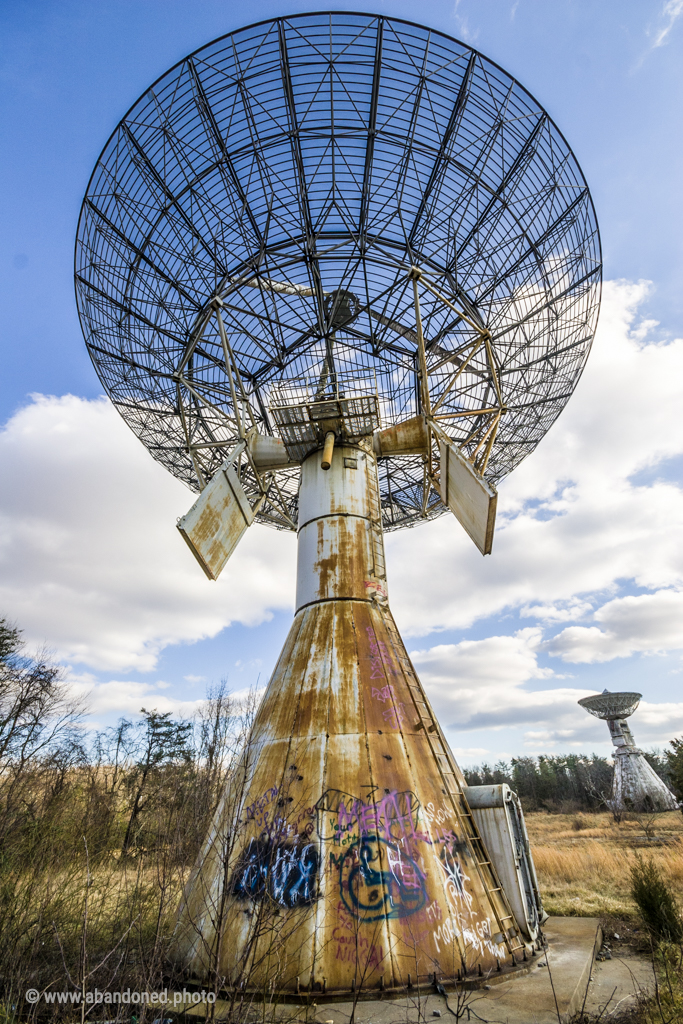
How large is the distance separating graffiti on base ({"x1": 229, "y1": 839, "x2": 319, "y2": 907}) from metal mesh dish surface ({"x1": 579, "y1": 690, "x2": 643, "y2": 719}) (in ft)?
168

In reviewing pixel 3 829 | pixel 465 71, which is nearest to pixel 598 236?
pixel 465 71

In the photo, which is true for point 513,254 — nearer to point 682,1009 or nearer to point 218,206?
point 218,206

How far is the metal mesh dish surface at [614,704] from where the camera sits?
50.0 metres

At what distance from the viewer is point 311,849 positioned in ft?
25.0

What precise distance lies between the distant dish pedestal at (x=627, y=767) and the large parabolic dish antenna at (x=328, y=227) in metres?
44.4

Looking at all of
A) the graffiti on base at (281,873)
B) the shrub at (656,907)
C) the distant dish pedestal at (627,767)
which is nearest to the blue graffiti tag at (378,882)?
the graffiti on base at (281,873)

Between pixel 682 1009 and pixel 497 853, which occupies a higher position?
pixel 497 853

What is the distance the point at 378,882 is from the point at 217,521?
7247 mm

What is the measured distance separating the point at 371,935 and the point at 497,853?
11.3ft

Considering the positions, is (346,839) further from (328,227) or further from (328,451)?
(328,227)

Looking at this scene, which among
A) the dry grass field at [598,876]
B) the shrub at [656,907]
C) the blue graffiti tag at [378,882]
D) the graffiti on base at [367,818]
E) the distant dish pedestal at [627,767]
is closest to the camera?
the blue graffiti tag at [378,882]

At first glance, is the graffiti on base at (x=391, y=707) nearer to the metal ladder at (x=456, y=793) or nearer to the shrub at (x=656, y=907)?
the metal ladder at (x=456, y=793)

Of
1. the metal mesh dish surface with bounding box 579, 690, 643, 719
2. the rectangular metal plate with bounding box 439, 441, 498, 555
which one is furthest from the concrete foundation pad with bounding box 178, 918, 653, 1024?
the metal mesh dish surface with bounding box 579, 690, 643, 719

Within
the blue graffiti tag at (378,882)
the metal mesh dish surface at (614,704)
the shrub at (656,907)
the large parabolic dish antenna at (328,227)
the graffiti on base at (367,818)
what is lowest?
the shrub at (656,907)
